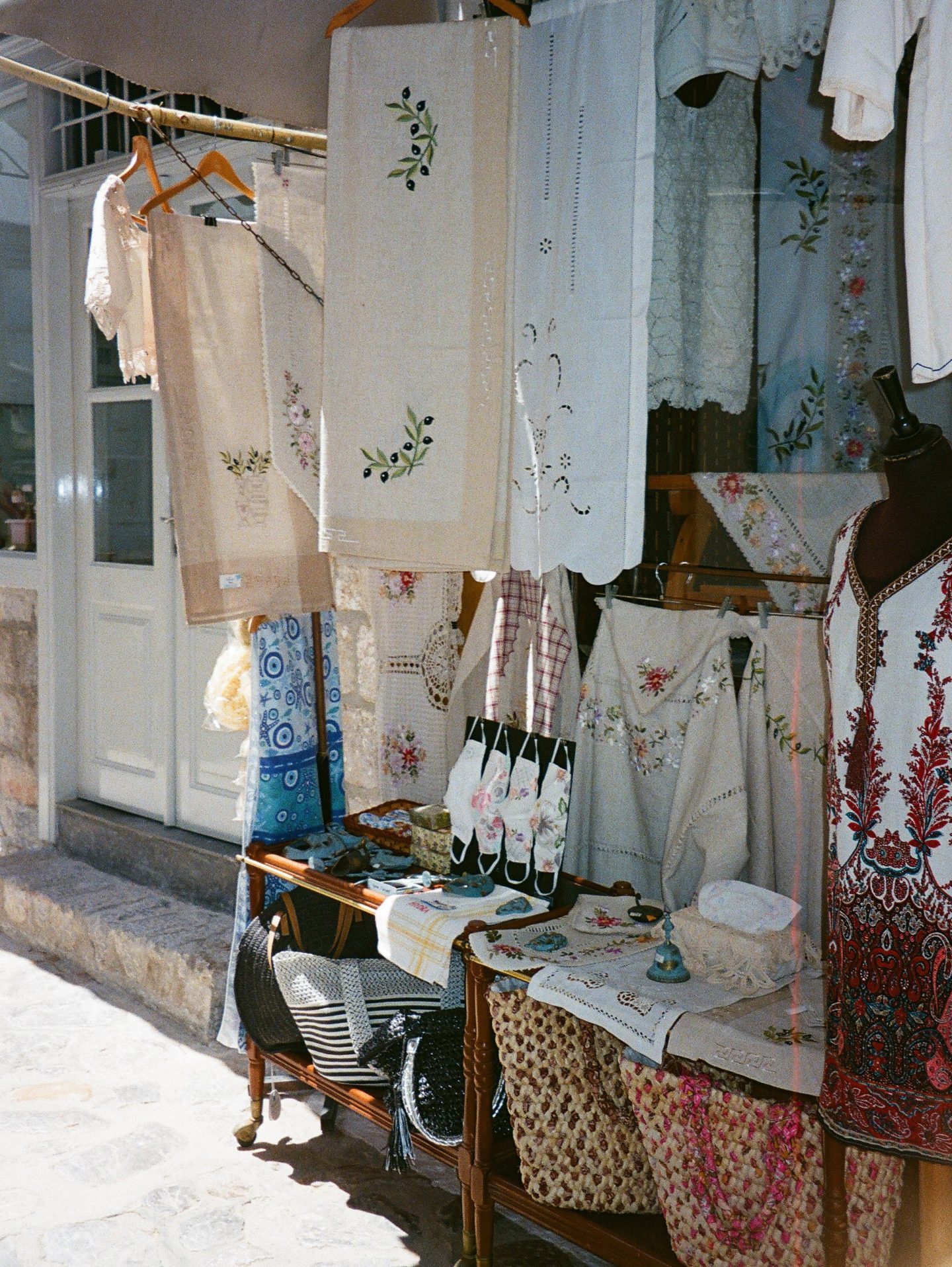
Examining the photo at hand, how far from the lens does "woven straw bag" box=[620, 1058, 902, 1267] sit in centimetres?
188

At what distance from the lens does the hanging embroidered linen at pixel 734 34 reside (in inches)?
76.2

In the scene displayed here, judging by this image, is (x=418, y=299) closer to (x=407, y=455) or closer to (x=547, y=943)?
(x=407, y=455)

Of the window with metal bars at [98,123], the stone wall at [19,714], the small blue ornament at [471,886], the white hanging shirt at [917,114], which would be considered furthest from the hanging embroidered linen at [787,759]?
the stone wall at [19,714]

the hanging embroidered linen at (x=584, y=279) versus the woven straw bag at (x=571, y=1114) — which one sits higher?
the hanging embroidered linen at (x=584, y=279)

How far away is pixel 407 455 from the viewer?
83.1 inches

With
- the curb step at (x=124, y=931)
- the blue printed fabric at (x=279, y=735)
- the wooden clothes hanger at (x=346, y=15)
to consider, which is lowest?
the curb step at (x=124, y=931)

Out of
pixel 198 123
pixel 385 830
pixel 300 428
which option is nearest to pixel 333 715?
pixel 385 830

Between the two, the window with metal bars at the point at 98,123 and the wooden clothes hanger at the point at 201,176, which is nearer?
the wooden clothes hanger at the point at 201,176

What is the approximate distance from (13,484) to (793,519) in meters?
3.68

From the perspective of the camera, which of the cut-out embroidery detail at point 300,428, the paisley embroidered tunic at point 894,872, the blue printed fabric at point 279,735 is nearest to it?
the paisley embroidered tunic at point 894,872

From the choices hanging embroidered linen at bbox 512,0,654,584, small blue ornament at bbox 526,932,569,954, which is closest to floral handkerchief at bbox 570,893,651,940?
small blue ornament at bbox 526,932,569,954

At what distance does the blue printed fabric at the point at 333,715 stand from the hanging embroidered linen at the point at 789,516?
1.05 m

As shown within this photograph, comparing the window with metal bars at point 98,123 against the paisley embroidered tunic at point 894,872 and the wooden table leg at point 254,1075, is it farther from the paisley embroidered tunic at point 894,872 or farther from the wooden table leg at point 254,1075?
the paisley embroidered tunic at point 894,872

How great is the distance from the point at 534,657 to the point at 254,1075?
1.29m
